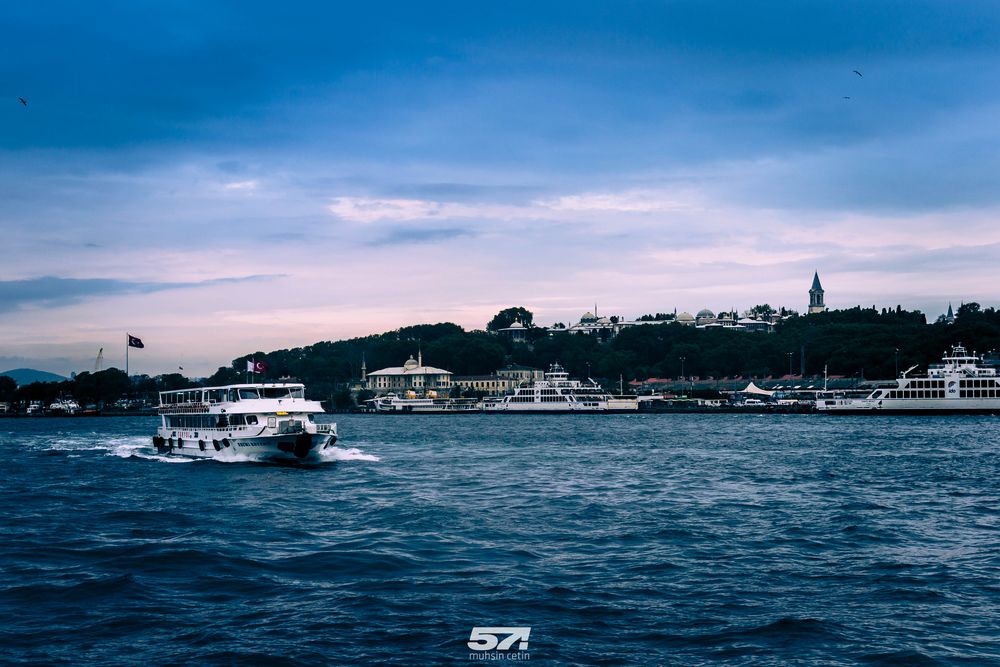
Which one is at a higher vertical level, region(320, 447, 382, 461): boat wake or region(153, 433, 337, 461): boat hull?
region(153, 433, 337, 461): boat hull

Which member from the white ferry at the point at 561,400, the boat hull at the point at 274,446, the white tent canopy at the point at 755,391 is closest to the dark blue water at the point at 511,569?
the boat hull at the point at 274,446

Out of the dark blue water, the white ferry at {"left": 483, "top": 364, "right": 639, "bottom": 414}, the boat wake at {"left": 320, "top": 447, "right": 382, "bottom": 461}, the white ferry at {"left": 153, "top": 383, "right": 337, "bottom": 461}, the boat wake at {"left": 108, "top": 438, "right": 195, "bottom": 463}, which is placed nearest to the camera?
the dark blue water

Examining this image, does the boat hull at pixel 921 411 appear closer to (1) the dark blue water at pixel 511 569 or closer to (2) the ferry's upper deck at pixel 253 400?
(1) the dark blue water at pixel 511 569

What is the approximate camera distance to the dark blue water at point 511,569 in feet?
52.9

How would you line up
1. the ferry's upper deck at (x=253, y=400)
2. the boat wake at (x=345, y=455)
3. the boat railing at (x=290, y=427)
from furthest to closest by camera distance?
1. the boat wake at (x=345, y=455)
2. the ferry's upper deck at (x=253, y=400)
3. the boat railing at (x=290, y=427)

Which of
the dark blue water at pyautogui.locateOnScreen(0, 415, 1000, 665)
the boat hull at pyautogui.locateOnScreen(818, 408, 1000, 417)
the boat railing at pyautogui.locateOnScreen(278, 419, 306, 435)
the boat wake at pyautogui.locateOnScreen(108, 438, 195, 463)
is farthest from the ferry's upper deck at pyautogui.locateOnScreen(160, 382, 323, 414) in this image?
the boat hull at pyautogui.locateOnScreen(818, 408, 1000, 417)

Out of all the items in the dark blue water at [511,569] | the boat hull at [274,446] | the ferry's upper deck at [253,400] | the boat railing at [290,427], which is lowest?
the dark blue water at [511,569]

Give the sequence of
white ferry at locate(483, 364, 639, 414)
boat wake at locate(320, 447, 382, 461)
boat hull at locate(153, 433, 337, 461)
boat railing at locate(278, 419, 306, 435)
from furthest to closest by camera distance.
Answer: white ferry at locate(483, 364, 639, 414) < boat wake at locate(320, 447, 382, 461) < boat railing at locate(278, 419, 306, 435) < boat hull at locate(153, 433, 337, 461)

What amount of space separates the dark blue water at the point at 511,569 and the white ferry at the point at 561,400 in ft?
425

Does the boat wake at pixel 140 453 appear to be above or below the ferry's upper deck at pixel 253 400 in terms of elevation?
below

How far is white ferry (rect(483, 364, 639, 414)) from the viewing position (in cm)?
17425

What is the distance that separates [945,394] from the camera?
12888 centimetres

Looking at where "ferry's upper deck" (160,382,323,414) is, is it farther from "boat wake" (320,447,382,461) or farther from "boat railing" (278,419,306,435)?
"boat wake" (320,447,382,461)

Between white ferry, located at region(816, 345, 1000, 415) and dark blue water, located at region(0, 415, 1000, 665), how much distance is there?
303 feet
